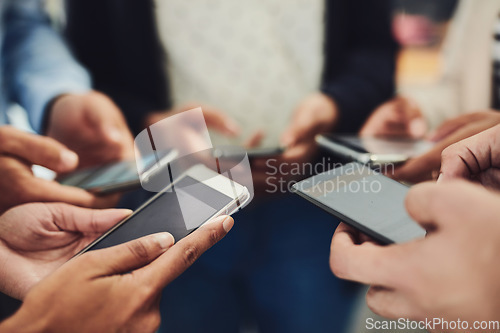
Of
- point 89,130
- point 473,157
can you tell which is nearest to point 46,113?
point 89,130

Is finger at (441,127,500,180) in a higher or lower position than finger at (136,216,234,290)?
higher

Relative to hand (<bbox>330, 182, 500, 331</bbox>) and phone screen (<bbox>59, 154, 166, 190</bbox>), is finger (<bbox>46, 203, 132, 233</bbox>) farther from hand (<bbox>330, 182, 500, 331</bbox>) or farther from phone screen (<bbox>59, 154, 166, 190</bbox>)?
hand (<bbox>330, 182, 500, 331</bbox>)

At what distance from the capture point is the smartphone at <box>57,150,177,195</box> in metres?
0.41

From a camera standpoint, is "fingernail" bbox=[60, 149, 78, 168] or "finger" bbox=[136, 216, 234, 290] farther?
"fingernail" bbox=[60, 149, 78, 168]

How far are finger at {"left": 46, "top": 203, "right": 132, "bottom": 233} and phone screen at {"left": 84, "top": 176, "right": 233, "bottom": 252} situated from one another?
0.05 ft

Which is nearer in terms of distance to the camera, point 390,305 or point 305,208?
point 390,305

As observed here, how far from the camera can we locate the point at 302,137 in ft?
1.89

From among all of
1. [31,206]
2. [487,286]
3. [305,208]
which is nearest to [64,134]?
[31,206]

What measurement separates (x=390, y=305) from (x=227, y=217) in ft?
0.52

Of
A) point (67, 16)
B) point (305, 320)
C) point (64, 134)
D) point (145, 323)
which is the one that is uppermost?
point (67, 16)

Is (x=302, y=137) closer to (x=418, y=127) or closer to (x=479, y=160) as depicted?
(x=418, y=127)

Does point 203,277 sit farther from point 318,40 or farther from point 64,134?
point 318,40

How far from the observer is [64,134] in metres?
0.53

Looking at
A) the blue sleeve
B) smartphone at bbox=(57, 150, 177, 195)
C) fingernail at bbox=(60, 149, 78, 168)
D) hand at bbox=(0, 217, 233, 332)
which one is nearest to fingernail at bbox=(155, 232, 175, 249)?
hand at bbox=(0, 217, 233, 332)
